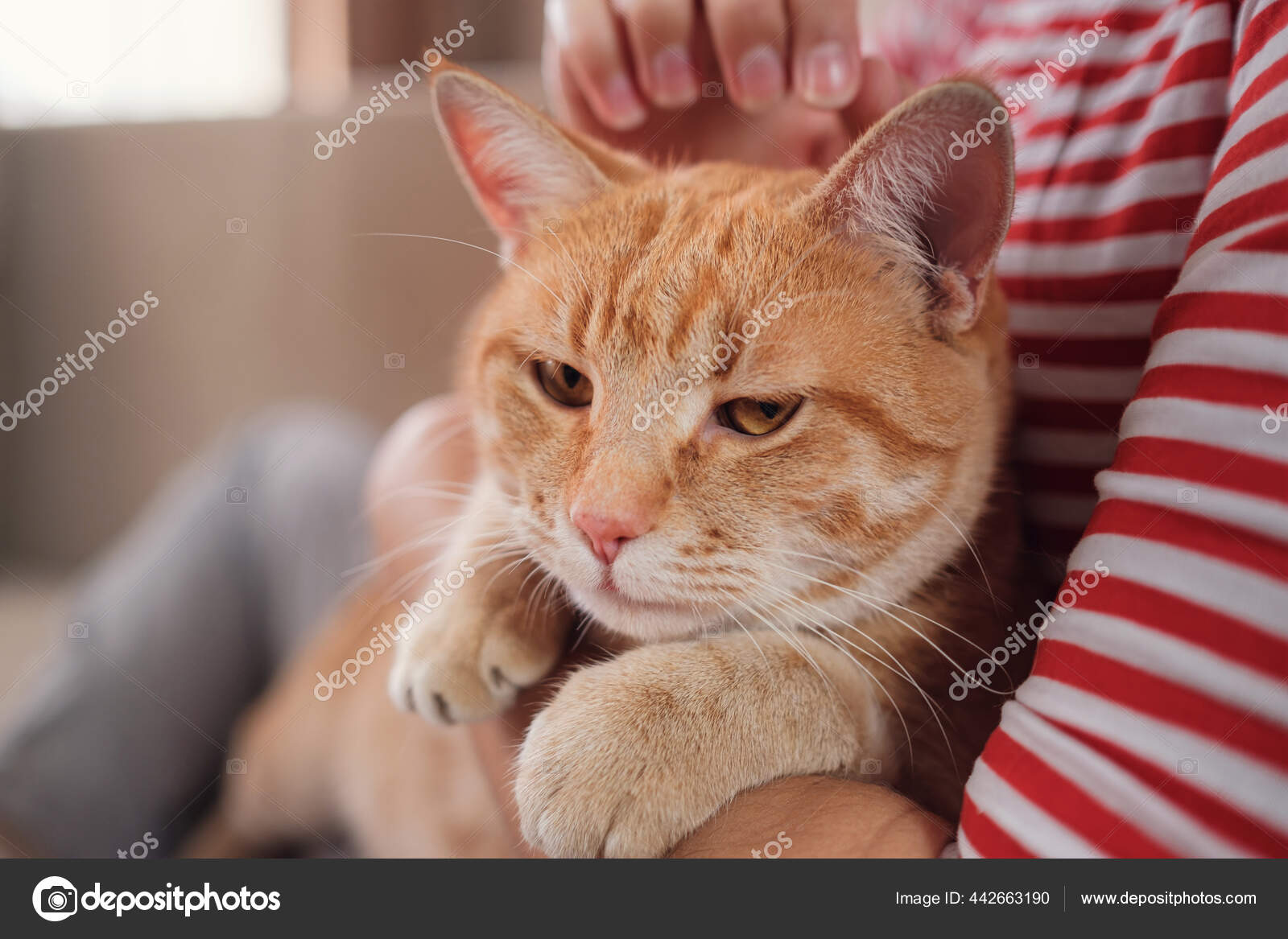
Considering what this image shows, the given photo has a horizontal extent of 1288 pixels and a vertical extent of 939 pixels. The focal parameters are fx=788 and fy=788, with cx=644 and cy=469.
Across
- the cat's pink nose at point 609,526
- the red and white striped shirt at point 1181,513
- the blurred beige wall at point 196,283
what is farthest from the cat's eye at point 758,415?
the blurred beige wall at point 196,283

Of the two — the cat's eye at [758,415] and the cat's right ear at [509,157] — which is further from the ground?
the cat's right ear at [509,157]

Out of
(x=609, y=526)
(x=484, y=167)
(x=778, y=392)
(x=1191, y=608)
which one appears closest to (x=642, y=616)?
(x=609, y=526)

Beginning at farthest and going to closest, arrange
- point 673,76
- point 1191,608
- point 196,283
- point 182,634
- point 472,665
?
point 196,283, point 182,634, point 673,76, point 472,665, point 1191,608

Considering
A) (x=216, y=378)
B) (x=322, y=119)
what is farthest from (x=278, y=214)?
(x=216, y=378)

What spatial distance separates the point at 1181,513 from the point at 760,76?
56 centimetres

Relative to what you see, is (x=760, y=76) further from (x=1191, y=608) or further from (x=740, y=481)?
(x=1191, y=608)

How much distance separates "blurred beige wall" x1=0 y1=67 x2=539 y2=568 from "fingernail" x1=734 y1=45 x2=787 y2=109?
2.30ft

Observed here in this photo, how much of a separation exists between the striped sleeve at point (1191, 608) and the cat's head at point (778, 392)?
0.15 metres

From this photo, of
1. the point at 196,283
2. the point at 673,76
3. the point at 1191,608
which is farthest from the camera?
the point at 196,283

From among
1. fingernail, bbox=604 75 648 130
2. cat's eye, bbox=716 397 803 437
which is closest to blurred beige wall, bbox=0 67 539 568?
fingernail, bbox=604 75 648 130

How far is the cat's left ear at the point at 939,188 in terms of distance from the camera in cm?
55

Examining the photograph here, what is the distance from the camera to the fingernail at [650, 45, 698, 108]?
0.81m

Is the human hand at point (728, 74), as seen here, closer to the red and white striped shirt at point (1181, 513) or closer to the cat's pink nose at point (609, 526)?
the red and white striped shirt at point (1181, 513)

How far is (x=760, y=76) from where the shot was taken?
787 millimetres
